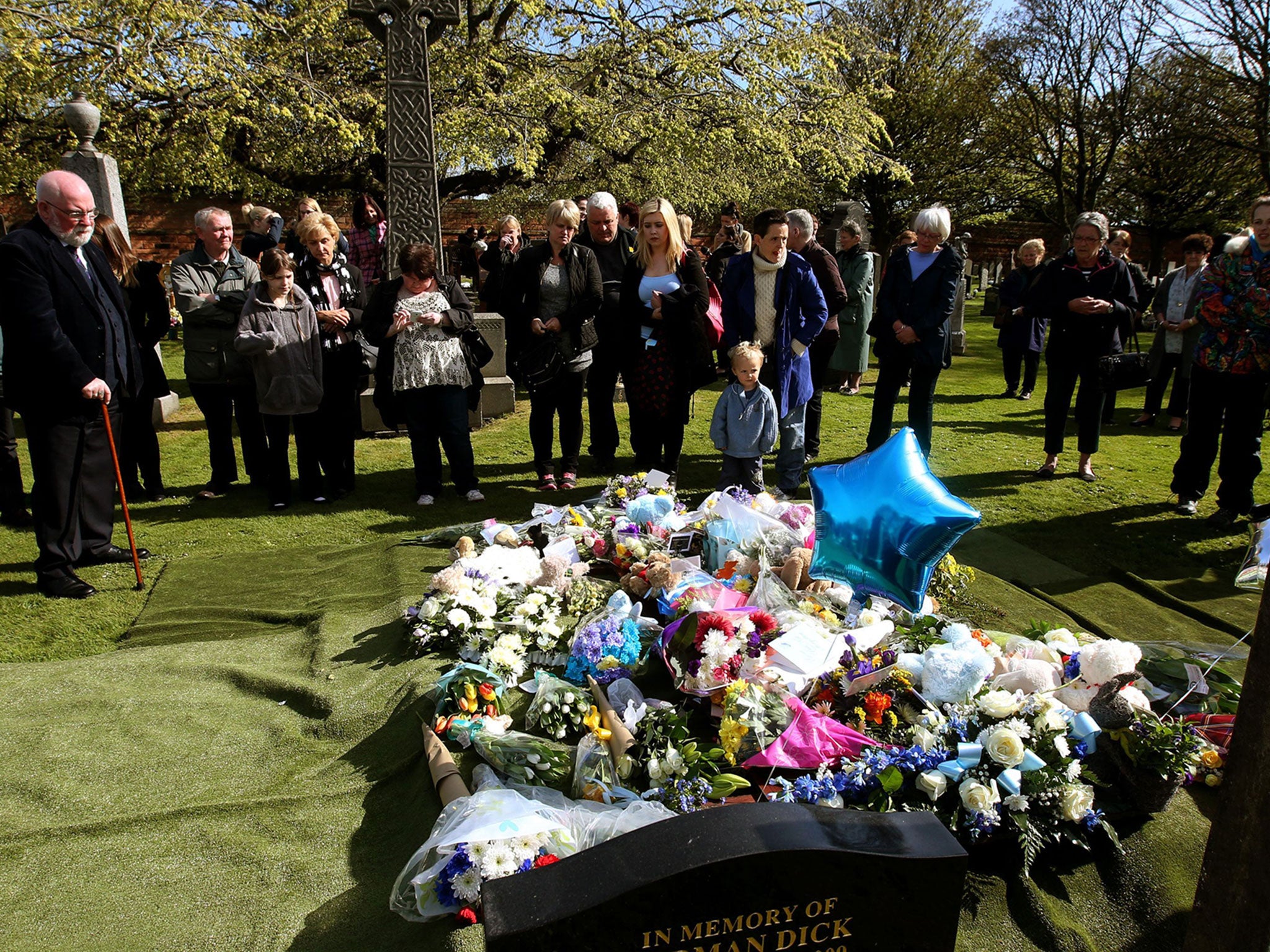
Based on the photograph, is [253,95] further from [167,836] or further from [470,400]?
[167,836]

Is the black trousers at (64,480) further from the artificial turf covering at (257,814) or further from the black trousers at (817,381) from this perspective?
the black trousers at (817,381)

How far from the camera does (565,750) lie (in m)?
2.87

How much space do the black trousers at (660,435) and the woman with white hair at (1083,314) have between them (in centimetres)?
258

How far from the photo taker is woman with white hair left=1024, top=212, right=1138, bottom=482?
607cm

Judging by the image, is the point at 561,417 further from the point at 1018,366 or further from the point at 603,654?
the point at 1018,366

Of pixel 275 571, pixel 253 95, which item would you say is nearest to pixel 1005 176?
pixel 253 95

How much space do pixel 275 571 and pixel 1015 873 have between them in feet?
13.0

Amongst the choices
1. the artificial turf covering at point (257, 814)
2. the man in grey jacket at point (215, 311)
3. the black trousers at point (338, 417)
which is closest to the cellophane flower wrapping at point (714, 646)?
the artificial turf covering at point (257, 814)

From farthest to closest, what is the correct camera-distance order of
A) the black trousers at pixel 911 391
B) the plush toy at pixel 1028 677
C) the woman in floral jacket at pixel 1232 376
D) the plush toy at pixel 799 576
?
the black trousers at pixel 911 391
the woman in floral jacket at pixel 1232 376
the plush toy at pixel 799 576
the plush toy at pixel 1028 677

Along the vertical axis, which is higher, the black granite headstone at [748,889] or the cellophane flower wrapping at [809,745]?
the black granite headstone at [748,889]

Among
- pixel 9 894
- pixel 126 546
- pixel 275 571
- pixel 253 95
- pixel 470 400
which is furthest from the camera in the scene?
pixel 253 95

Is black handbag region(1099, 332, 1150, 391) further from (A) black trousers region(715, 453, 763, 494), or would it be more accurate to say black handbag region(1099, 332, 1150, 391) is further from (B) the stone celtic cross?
(B) the stone celtic cross

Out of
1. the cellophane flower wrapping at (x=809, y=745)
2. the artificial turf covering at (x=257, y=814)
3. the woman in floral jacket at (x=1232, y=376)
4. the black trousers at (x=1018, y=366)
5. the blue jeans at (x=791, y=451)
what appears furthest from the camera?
the black trousers at (x=1018, y=366)

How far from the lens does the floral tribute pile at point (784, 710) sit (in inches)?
101
